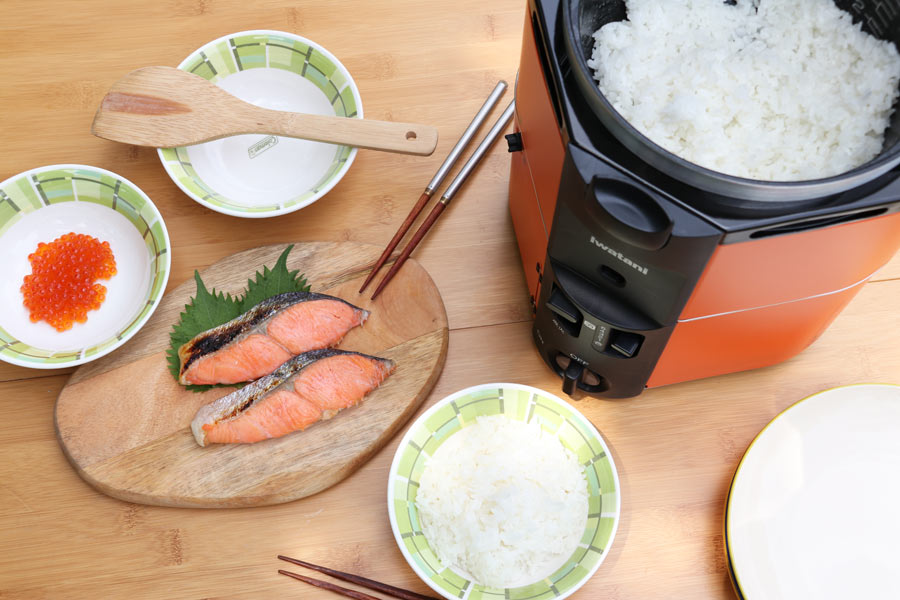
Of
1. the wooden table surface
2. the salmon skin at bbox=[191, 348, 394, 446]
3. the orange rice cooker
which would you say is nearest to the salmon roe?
the wooden table surface

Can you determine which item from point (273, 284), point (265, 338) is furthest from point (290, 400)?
point (273, 284)

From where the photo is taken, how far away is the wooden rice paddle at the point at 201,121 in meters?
1.53

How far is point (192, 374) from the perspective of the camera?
57.0 inches

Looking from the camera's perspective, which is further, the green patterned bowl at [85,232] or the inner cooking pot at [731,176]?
the green patterned bowl at [85,232]

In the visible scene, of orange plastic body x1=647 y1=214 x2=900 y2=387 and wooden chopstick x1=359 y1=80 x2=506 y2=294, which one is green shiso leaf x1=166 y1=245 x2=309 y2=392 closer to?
wooden chopstick x1=359 y1=80 x2=506 y2=294

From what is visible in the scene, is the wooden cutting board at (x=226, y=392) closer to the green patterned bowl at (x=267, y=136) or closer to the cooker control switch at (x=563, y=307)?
the green patterned bowl at (x=267, y=136)

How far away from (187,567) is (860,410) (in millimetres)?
1279

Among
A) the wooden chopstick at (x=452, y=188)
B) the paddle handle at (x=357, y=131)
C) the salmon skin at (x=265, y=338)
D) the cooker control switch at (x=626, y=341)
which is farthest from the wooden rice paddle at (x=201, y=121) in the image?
the cooker control switch at (x=626, y=341)

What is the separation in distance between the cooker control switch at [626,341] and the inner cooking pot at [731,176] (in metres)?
0.33

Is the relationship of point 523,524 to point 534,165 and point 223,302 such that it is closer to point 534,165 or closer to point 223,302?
point 534,165

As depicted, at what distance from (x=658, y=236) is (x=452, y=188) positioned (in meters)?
0.72

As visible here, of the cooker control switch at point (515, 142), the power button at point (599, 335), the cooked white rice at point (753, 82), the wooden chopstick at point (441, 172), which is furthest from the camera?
the wooden chopstick at point (441, 172)

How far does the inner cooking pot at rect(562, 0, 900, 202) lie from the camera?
2.99 ft

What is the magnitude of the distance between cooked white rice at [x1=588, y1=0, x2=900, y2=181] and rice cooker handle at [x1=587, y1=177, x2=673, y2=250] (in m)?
0.16
